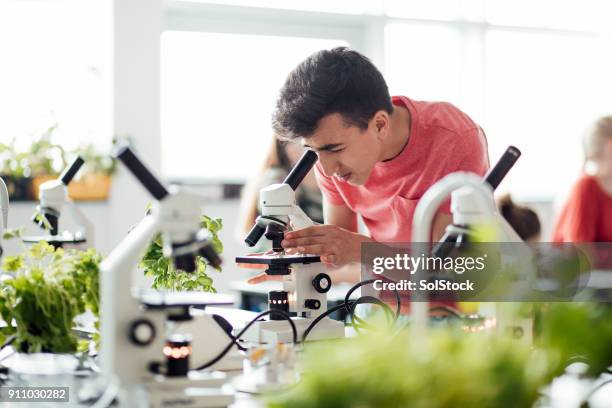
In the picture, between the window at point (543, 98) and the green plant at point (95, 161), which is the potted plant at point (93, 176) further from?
the window at point (543, 98)

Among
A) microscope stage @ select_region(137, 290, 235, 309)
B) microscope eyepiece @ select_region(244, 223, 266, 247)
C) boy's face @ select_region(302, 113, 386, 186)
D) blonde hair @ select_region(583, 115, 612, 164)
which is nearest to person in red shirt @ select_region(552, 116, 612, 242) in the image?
blonde hair @ select_region(583, 115, 612, 164)

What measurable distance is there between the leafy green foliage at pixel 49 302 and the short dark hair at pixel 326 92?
70 centimetres

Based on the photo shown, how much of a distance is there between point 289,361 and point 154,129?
315 centimetres

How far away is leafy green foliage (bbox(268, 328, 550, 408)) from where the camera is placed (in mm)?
747

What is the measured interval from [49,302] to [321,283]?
2.04 feet

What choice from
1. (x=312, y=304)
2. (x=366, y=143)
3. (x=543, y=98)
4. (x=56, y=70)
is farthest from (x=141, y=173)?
(x=543, y=98)

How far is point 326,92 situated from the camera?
1.90m

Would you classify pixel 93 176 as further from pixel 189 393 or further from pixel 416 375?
pixel 416 375

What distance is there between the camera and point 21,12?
410 centimetres

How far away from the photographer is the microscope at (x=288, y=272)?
171 centimetres

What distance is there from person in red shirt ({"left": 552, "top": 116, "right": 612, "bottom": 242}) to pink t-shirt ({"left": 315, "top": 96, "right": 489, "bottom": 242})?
66.1 inches

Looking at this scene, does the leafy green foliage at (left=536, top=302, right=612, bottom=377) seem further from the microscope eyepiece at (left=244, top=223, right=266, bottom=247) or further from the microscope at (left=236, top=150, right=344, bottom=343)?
the microscope eyepiece at (left=244, top=223, right=266, bottom=247)

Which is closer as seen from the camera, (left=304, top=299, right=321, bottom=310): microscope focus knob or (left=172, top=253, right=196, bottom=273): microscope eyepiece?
(left=172, top=253, right=196, bottom=273): microscope eyepiece

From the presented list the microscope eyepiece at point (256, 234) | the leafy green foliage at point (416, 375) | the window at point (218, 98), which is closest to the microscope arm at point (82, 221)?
the microscope eyepiece at point (256, 234)
